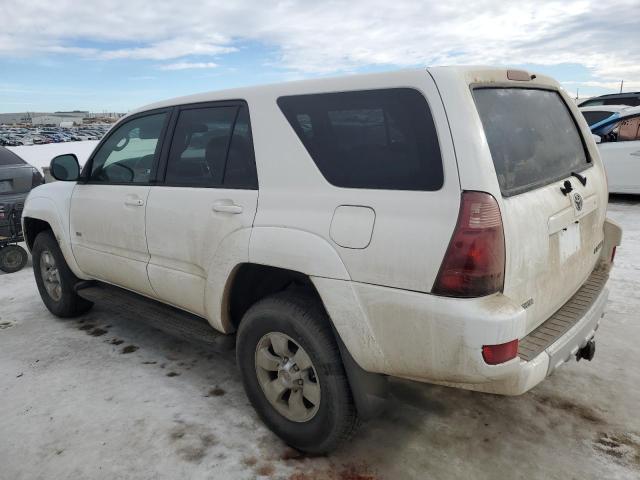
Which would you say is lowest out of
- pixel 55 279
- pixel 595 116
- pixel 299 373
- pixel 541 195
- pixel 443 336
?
pixel 55 279

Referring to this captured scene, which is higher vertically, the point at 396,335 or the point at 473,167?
the point at 473,167

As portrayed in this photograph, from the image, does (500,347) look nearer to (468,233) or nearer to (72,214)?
(468,233)

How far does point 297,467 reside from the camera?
8.19ft

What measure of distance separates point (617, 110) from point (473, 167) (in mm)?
9976

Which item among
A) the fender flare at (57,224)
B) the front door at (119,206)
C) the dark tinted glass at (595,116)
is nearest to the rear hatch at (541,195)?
the front door at (119,206)

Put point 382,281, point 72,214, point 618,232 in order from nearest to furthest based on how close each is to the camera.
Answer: point 382,281, point 618,232, point 72,214

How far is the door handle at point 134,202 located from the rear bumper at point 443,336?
1.62m

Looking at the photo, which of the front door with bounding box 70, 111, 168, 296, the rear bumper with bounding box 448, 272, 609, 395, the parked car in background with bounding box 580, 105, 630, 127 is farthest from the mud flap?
the parked car in background with bounding box 580, 105, 630, 127

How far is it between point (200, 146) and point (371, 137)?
1.27 metres

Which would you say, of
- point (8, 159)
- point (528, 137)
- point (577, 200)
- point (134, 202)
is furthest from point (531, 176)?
point (8, 159)

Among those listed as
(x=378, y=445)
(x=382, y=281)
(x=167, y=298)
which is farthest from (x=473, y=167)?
(x=167, y=298)

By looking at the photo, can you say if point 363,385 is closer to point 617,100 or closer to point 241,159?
point 241,159

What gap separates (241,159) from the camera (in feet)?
8.98

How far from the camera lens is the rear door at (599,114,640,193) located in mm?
8758
